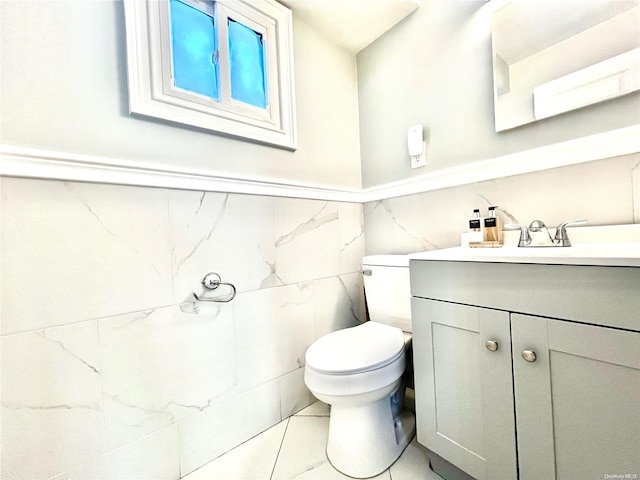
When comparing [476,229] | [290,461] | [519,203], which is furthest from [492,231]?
[290,461]

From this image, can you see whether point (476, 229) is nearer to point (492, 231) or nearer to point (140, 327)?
point (492, 231)

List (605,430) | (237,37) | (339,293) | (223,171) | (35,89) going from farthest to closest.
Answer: (339,293) < (237,37) < (223,171) < (35,89) < (605,430)

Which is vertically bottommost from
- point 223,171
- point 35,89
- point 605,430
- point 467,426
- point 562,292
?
point 467,426

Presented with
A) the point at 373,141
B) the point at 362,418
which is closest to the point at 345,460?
the point at 362,418

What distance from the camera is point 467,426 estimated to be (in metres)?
0.85

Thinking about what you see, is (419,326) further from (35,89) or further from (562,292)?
(35,89)

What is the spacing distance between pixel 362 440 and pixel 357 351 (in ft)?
1.05

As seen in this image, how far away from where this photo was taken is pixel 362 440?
40.8 inches

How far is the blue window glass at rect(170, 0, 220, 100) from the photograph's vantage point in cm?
110

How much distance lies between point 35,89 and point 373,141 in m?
1.47

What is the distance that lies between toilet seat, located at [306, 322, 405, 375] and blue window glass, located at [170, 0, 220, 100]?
117cm

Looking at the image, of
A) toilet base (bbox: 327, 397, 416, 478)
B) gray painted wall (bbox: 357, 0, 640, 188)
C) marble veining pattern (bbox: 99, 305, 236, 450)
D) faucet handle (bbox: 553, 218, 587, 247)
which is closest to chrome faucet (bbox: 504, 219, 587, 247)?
faucet handle (bbox: 553, 218, 587, 247)

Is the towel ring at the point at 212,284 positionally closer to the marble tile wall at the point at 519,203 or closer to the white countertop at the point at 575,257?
the white countertop at the point at 575,257

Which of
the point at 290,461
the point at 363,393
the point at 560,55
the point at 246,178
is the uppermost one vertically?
the point at 560,55
